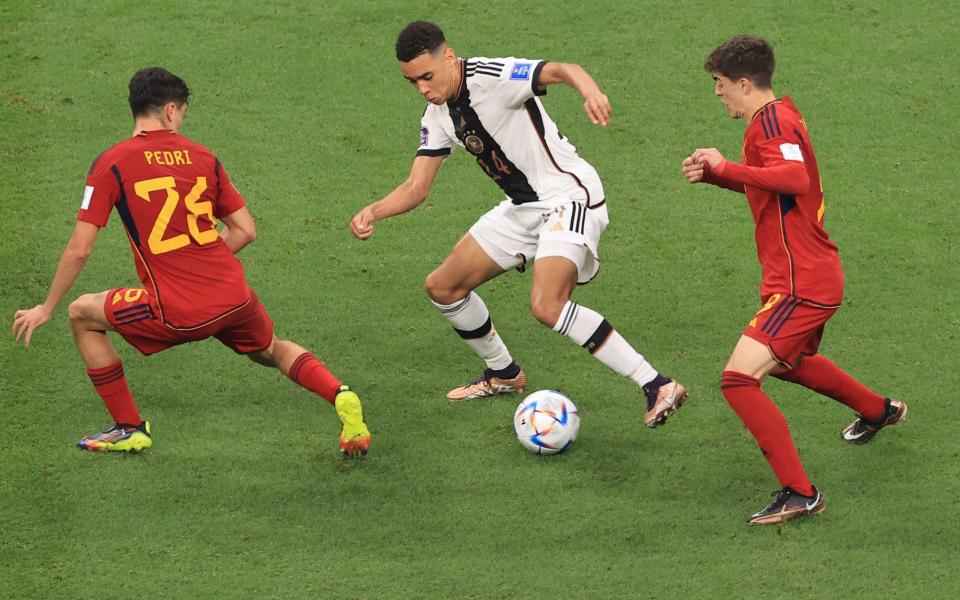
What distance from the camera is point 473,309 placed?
293 inches

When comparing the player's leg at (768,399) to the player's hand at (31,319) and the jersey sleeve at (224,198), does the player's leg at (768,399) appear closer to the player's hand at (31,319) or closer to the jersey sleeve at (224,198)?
the jersey sleeve at (224,198)

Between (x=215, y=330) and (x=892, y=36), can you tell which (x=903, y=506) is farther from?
(x=892, y=36)

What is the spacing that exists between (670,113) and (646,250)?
67.1 inches

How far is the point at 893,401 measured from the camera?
6.93 meters

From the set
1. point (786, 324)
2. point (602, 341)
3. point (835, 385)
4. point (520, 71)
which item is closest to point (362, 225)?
point (520, 71)

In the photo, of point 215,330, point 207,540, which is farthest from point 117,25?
point 207,540

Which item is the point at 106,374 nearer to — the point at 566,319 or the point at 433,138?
the point at 433,138

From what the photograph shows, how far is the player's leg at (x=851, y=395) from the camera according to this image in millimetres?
6715

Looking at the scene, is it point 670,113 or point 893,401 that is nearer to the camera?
point 893,401

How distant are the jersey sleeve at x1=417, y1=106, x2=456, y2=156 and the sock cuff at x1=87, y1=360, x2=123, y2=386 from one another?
1.94 meters

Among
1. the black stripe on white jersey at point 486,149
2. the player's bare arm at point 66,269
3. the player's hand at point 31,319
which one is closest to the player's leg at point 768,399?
the black stripe on white jersey at point 486,149

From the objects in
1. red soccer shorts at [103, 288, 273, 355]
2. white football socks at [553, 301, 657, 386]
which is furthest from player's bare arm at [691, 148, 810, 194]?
red soccer shorts at [103, 288, 273, 355]

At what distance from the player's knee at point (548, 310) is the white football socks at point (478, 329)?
0.59 m

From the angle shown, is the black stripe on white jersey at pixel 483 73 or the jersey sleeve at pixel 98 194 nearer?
the jersey sleeve at pixel 98 194
